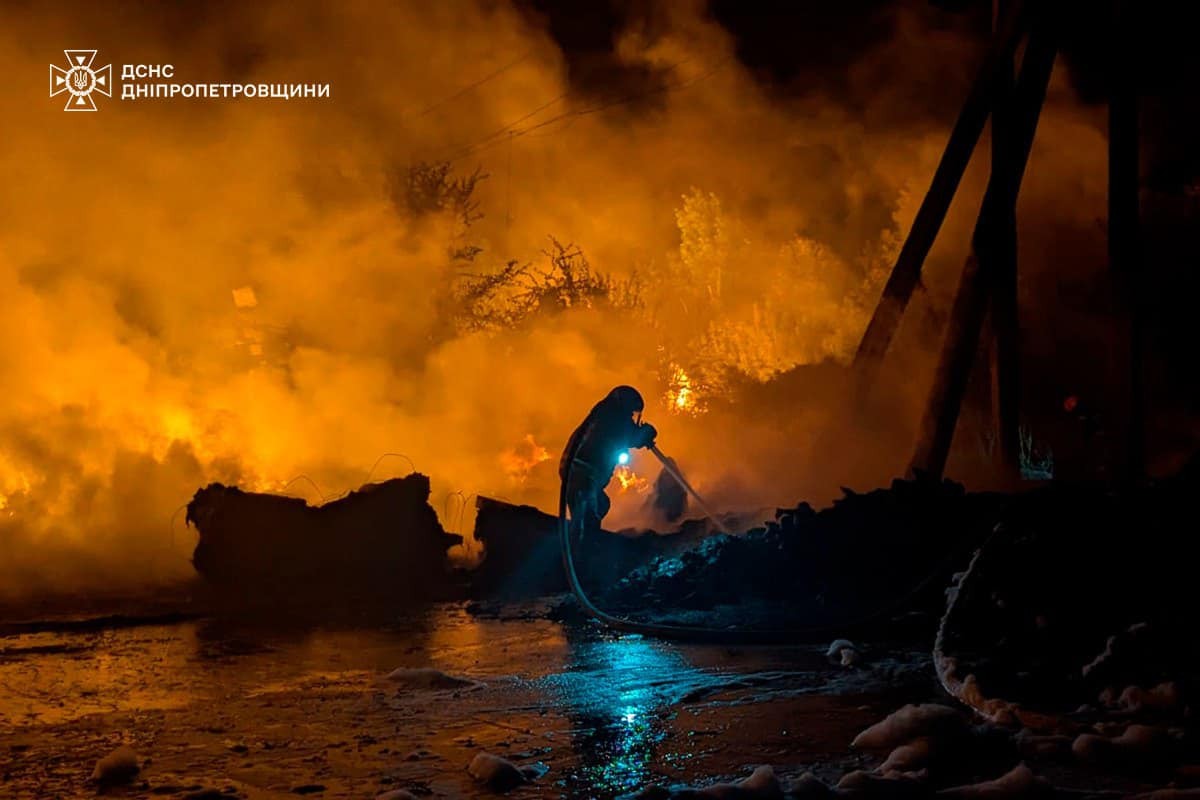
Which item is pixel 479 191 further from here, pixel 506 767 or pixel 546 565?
pixel 506 767

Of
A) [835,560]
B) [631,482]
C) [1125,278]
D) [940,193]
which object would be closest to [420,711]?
[835,560]

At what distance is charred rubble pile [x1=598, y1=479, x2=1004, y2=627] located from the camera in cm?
768

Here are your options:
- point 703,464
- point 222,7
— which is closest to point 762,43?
point 703,464

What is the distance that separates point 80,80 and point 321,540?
7851mm

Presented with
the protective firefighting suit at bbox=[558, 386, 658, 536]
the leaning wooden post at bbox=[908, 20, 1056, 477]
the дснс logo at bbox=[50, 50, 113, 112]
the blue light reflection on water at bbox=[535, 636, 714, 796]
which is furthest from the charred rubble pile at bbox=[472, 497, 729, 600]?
the дснс logo at bbox=[50, 50, 113, 112]

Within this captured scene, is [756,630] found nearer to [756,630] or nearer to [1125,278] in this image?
[756,630]

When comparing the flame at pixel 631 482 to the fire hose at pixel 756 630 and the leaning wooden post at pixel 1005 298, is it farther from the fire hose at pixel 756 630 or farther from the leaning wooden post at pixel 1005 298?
the fire hose at pixel 756 630

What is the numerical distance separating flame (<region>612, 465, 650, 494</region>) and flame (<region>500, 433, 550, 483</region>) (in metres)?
1.35

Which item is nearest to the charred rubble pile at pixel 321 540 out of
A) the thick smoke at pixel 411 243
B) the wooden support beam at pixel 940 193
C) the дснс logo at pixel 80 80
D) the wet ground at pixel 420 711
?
the wet ground at pixel 420 711

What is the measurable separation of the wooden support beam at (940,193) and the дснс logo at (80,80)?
10557 millimetres

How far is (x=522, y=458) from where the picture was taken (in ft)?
46.9

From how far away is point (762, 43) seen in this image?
593 inches

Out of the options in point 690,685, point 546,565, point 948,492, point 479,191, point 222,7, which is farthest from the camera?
point 479,191

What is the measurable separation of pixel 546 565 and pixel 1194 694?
21.0ft
